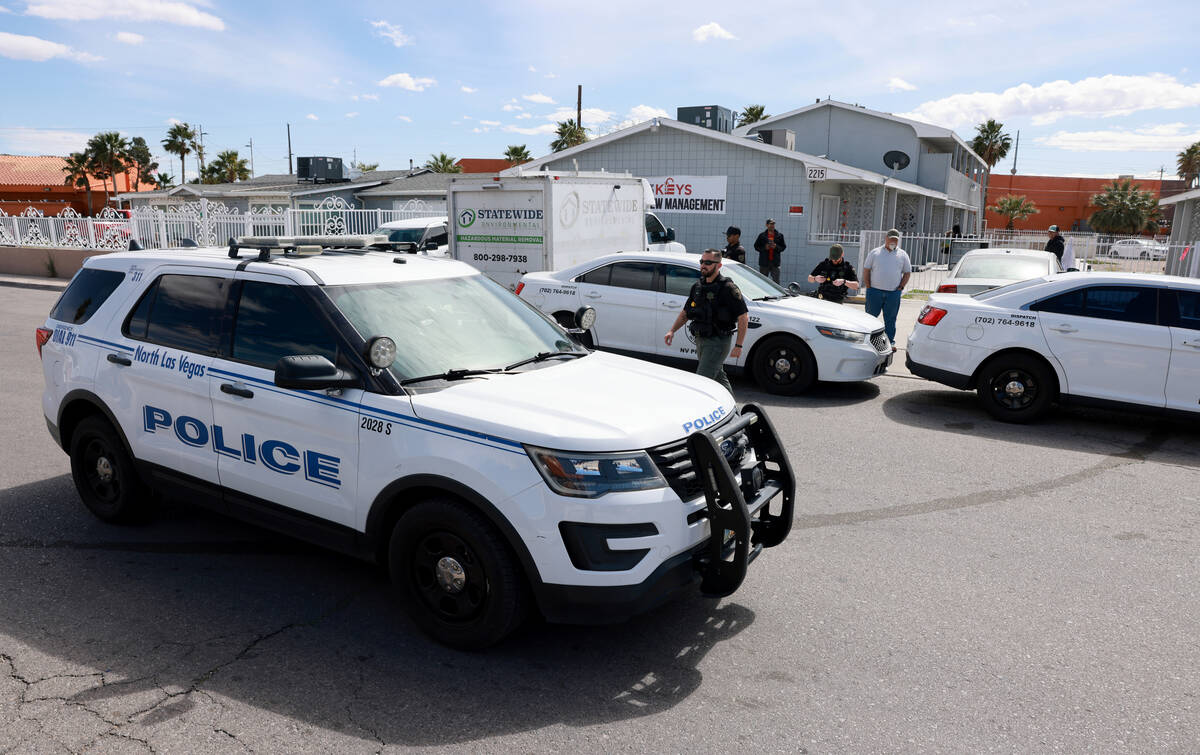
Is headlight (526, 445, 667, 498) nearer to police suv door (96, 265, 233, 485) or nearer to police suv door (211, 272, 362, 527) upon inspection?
police suv door (211, 272, 362, 527)

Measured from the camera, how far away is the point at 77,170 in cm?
5534

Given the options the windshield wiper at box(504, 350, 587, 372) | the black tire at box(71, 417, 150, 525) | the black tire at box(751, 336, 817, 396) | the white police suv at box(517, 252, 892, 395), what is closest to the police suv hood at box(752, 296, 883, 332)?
the white police suv at box(517, 252, 892, 395)

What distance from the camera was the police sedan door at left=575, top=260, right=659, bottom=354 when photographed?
991 centimetres

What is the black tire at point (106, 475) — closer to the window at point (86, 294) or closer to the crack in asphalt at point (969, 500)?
the window at point (86, 294)

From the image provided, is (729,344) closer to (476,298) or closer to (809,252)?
(476,298)

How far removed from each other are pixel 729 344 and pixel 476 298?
127 inches

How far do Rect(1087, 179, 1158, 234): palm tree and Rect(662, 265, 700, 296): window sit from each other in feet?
198

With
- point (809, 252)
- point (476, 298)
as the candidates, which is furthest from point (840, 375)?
point (809, 252)

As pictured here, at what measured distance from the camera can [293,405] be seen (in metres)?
3.94

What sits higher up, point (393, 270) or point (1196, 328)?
point (393, 270)

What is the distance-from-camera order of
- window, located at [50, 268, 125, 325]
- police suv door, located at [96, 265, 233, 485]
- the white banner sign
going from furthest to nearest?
the white banner sign, window, located at [50, 268, 125, 325], police suv door, located at [96, 265, 233, 485]

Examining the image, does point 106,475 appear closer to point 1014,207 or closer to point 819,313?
point 819,313

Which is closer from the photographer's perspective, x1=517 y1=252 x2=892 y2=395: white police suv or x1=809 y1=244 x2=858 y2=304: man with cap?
x1=517 y1=252 x2=892 y2=395: white police suv

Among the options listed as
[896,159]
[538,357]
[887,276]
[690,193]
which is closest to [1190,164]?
[896,159]
